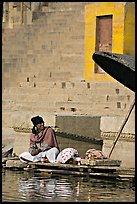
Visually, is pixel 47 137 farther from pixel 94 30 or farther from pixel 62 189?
pixel 94 30

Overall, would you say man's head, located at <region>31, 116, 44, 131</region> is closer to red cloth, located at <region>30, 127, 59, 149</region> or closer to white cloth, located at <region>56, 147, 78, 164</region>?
red cloth, located at <region>30, 127, 59, 149</region>

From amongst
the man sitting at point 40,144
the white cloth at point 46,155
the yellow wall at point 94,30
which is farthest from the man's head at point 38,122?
the yellow wall at point 94,30

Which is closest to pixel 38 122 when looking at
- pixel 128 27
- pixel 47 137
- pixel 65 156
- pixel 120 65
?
pixel 47 137

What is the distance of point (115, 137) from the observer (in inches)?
546

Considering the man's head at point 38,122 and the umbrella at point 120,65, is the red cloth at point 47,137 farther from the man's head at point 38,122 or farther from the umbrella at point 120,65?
the umbrella at point 120,65

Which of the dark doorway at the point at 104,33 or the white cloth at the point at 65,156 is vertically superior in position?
the dark doorway at the point at 104,33

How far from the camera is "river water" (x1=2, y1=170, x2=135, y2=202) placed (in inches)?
389

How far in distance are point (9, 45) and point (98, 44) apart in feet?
10.0

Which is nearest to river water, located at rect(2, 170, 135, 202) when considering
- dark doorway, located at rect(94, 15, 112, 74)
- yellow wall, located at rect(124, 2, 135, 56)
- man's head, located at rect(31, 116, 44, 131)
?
man's head, located at rect(31, 116, 44, 131)

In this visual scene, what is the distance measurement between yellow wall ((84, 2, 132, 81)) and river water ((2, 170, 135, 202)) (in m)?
8.57

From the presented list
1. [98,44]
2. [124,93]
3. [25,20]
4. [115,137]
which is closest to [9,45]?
[25,20]

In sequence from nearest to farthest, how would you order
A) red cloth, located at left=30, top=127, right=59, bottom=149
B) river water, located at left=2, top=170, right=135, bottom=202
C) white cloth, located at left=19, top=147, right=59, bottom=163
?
river water, located at left=2, top=170, right=135, bottom=202
white cloth, located at left=19, top=147, right=59, bottom=163
red cloth, located at left=30, top=127, right=59, bottom=149

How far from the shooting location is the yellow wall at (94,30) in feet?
69.5

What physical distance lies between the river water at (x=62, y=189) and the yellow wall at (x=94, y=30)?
8567mm
